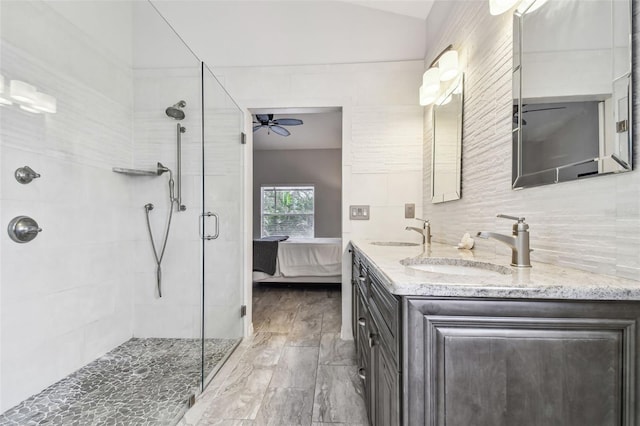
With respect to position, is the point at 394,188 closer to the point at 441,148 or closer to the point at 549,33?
the point at 441,148

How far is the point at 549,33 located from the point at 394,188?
1367 mm

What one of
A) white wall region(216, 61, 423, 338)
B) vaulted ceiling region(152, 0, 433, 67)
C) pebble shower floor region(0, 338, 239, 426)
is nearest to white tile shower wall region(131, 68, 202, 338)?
pebble shower floor region(0, 338, 239, 426)

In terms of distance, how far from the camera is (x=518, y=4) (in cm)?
105

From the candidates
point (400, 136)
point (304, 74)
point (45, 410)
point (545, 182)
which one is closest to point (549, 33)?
point (545, 182)

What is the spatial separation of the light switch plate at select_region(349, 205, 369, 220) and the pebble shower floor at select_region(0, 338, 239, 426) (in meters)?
1.42

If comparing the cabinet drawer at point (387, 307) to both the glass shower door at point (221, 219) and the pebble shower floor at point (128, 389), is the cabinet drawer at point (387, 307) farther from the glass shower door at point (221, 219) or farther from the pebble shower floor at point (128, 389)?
the glass shower door at point (221, 219)

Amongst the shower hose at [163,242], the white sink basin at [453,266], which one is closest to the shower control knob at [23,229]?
the shower hose at [163,242]

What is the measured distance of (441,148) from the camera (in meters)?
1.82

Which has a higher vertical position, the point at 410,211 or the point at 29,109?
the point at 29,109

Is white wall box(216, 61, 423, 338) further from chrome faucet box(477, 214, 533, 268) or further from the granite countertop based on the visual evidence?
the granite countertop

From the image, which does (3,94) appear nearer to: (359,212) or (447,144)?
(359,212)

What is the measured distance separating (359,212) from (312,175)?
3.99 metres

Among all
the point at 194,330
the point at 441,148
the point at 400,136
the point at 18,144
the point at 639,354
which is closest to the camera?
the point at 639,354

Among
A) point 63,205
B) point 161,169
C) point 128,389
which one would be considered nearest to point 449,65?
point 161,169
